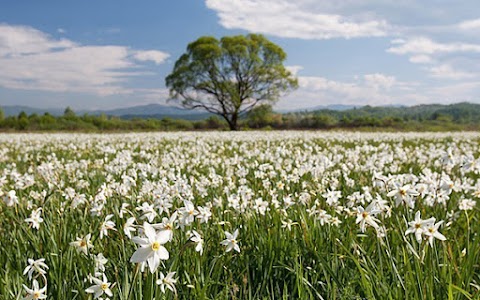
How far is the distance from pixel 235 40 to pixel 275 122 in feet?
44.0

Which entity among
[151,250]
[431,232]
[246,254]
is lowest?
[246,254]

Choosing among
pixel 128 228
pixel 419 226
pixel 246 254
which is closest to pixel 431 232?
pixel 419 226

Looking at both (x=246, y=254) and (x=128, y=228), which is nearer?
(x=128, y=228)

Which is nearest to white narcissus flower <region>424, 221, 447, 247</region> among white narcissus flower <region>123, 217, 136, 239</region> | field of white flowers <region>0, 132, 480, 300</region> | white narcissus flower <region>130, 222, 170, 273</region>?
field of white flowers <region>0, 132, 480, 300</region>

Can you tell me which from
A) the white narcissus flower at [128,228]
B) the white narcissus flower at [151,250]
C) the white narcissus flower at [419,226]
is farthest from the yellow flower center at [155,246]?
the white narcissus flower at [419,226]

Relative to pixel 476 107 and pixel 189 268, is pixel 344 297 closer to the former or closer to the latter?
pixel 189 268

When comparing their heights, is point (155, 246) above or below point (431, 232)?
above

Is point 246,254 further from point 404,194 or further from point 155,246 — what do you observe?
point 155,246

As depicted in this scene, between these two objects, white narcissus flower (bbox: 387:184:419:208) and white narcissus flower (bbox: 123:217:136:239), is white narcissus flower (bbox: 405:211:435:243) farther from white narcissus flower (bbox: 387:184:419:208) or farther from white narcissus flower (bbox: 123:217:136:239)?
white narcissus flower (bbox: 123:217:136:239)

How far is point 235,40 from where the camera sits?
60.4 m

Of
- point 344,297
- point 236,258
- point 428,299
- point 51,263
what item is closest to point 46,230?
point 51,263

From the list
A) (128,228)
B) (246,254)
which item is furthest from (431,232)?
(128,228)

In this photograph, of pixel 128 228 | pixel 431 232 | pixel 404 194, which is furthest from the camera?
pixel 404 194

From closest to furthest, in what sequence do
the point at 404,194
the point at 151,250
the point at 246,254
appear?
the point at 151,250, the point at 404,194, the point at 246,254
